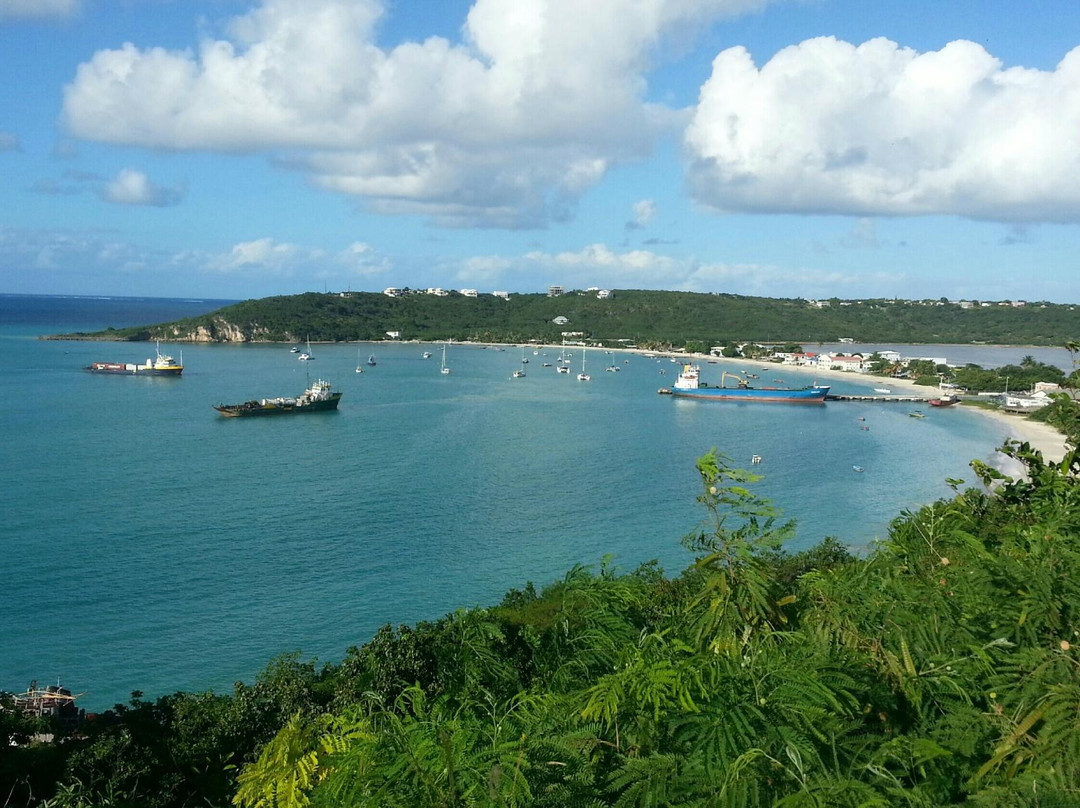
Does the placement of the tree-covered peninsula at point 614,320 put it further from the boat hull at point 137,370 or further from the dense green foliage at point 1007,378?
the dense green foliage at point 1007,378

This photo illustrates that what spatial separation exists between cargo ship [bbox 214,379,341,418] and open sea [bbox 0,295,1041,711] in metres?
1.01

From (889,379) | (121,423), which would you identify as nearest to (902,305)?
(889,379)

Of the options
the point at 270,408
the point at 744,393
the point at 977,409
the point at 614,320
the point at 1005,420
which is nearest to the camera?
the point at 270,408

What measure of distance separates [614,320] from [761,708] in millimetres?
109748

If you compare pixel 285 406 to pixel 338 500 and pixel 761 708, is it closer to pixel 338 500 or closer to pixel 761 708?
pixel 338 500

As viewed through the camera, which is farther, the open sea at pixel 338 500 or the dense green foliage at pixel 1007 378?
the dense green foliage at pixel 1007 378

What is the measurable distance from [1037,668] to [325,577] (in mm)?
16020

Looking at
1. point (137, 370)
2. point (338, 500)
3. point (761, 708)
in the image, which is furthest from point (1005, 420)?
point (137, 370)

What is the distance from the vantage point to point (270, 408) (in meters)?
A: 42.0

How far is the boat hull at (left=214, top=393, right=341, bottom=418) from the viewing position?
40.6 m

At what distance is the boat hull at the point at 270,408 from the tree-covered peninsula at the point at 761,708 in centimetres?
3631

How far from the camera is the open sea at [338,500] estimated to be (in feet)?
49.6

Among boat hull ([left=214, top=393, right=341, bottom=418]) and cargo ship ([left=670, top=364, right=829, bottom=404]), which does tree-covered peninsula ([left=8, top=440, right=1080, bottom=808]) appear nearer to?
boat hull ([left=214, top=393, right=341, bottom=418])

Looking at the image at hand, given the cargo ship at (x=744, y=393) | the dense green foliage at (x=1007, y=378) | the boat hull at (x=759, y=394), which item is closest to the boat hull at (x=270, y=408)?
the boat hull at (x=759, y=394)
